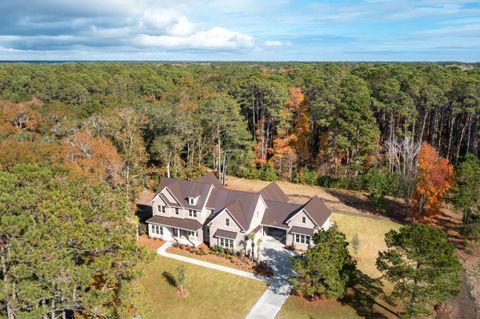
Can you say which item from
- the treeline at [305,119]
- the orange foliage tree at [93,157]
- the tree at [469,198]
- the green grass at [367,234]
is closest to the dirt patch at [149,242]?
the orange foliage tree at [93,157]

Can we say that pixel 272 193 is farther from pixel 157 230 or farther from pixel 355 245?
pixel 157 230

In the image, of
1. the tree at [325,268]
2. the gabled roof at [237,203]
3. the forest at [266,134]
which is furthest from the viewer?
the forest at [266,134]

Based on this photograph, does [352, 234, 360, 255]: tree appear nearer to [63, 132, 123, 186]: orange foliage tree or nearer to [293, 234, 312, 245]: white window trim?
[293, 234, 312, 245]: white window trim

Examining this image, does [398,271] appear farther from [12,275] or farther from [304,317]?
[12,275]

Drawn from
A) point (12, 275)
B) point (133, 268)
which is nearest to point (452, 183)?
point (133, 268)

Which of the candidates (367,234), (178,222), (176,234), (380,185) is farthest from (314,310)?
(380,185)

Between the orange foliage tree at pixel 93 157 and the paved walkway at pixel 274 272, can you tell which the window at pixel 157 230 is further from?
the orange foliage tree at pixel 93 157
